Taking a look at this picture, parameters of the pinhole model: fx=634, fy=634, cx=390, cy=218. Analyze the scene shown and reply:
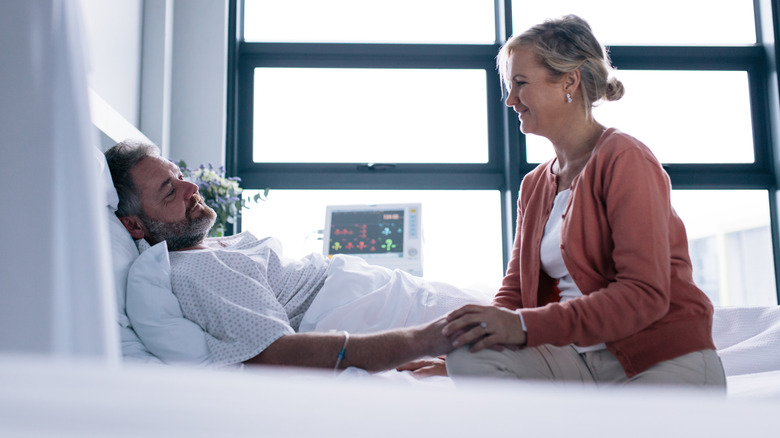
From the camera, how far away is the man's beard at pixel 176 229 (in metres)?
1.81

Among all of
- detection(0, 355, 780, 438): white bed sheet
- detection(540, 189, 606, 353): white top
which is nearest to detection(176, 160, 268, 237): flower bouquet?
detection(540, 189, 606, 353): white top

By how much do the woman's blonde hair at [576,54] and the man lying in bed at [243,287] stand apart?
0.63 metres

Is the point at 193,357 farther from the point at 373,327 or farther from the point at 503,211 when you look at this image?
the point at 503,211

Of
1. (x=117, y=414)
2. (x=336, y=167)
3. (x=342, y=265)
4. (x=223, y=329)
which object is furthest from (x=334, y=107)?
(x=117, y=414)

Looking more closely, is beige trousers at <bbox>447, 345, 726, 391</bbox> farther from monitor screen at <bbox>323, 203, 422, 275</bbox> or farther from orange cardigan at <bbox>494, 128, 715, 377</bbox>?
monitor screen at <bbox>323, 203, 422, 275</bbox>

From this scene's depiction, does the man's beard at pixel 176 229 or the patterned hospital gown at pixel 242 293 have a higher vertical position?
the man's beard at pixel 176 229

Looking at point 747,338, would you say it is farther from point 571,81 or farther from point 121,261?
point 121,261

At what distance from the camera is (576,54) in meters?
1.44

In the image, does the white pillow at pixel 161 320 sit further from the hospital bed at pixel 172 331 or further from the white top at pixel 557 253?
the white top at pixel 557 253

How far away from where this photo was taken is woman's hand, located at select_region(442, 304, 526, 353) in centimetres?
116

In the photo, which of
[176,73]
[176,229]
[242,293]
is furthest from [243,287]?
[176,73]

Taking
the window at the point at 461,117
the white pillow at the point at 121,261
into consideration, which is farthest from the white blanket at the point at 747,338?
the window at the point at 461,117

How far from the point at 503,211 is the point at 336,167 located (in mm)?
943

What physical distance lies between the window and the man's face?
5.16 feet
